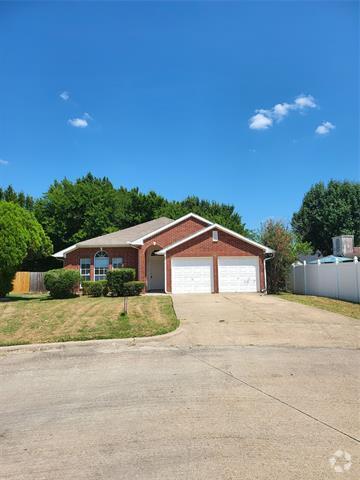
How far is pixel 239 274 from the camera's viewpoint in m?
23.6

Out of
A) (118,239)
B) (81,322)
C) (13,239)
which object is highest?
(118,239)

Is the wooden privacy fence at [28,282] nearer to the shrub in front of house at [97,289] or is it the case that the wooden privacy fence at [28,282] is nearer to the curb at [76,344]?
the shrub in front of house at [97,289]

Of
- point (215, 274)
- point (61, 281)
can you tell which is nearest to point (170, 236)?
point (215, 274)

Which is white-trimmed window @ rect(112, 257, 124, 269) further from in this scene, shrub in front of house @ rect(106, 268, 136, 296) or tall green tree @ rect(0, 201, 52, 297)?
tall green tree @ rect(0, 201, 52, 297)

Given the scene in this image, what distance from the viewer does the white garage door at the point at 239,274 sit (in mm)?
23328

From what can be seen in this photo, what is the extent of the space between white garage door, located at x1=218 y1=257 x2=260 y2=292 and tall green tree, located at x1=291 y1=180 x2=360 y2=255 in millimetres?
22846

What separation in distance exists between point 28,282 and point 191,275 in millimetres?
18089

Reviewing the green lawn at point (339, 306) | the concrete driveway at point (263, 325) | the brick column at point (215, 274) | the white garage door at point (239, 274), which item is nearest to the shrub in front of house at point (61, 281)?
the concrete driveway at point (263, 325)

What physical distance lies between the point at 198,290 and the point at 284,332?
1218 centimetres

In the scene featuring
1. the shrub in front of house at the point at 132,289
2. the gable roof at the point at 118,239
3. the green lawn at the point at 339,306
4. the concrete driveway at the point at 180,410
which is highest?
the gable roof at the point at 118,239

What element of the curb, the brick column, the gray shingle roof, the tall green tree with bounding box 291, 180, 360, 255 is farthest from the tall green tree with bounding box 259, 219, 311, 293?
the tall green tree with bounding box 291, 180, 360, 255

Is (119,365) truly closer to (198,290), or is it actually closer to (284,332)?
(284,332)

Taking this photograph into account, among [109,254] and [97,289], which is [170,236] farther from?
[97,289]

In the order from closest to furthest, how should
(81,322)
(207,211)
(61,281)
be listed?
(81,322)
(61,281)
(207,211)
